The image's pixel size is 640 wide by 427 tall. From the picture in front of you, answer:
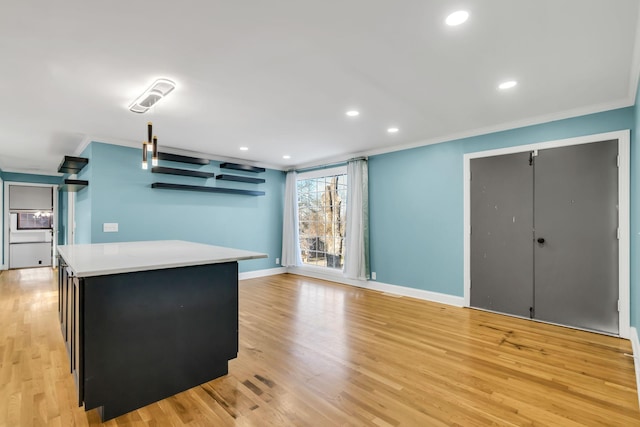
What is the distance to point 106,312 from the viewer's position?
1.82 m

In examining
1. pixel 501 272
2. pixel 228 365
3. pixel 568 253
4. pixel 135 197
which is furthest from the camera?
pixel 135 197

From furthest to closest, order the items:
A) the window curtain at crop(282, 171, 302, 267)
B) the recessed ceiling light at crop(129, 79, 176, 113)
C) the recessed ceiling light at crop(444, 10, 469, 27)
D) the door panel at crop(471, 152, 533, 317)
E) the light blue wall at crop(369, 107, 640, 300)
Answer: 1. the window curtain at crop(282, 171, 302, 267)
2. the light blue wall at crop(369, 107, 640, 300)
3. the door panel at crop(471, 152, 533, 317)
4. the recessed ceiling light at crop(129, 79, 176, 113)
5. the recessed ceiling light at crop(444, 10, 469, 27)

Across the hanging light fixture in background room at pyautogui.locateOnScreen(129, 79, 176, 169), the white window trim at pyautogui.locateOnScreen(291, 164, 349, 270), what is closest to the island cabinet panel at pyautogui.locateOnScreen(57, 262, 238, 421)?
the hanging light fixture in background room at pyautogui.locateOnScreen(129, 79, 176, 169)

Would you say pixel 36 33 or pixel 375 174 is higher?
pixel 36 33

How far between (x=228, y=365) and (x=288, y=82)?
2449 mm

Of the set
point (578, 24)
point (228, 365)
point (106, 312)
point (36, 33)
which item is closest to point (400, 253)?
point (228, 365)

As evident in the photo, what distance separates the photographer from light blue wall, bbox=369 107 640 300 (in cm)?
411

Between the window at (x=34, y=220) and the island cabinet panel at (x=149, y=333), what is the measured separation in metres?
7.98

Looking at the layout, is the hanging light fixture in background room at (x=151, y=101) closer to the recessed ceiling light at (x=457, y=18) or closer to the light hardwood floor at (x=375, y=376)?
the light hardwood floor at (x=375, y=376)

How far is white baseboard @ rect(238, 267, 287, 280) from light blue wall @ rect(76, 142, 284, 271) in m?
0.09

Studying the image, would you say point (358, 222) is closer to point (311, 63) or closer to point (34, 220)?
point (311, 63)

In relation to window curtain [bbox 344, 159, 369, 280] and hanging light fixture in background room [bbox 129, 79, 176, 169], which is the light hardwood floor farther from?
hanging light fixture in background room [bbox 129, 79, 176, 169]

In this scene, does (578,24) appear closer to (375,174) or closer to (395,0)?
(395,0)

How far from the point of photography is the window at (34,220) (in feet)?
24.8
